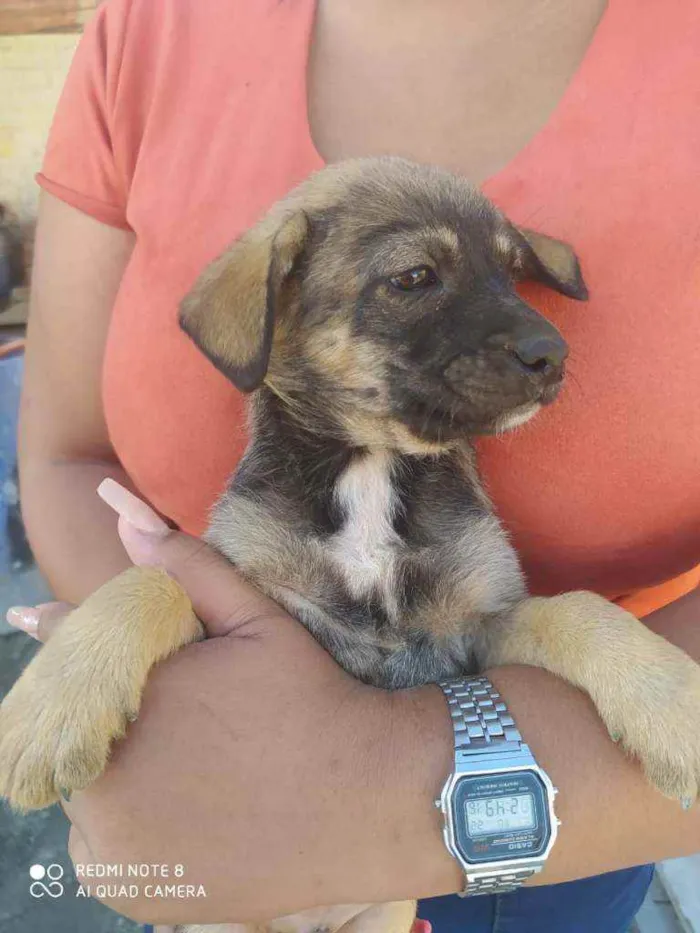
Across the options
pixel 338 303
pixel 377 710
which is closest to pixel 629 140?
pixel 338 303

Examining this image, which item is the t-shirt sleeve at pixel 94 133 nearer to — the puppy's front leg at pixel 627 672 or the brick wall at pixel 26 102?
the puppy's front leg at pixel 627 672

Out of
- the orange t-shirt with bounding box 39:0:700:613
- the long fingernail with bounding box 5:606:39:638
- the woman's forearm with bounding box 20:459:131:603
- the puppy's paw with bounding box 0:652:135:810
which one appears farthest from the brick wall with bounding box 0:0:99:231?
the puppy's paw with bounding box 0:652:135:810

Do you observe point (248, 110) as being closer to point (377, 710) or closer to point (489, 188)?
point (489, 188)

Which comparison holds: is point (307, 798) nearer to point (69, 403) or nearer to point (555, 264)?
point (555, 264)

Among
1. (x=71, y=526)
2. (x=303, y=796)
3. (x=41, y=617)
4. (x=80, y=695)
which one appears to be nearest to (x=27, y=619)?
(x=41, y=617)

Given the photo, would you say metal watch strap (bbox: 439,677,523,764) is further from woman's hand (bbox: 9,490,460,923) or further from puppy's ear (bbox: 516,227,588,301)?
puppy's ear (bbox: 516,227,588,301)

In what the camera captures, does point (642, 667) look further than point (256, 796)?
Yes
